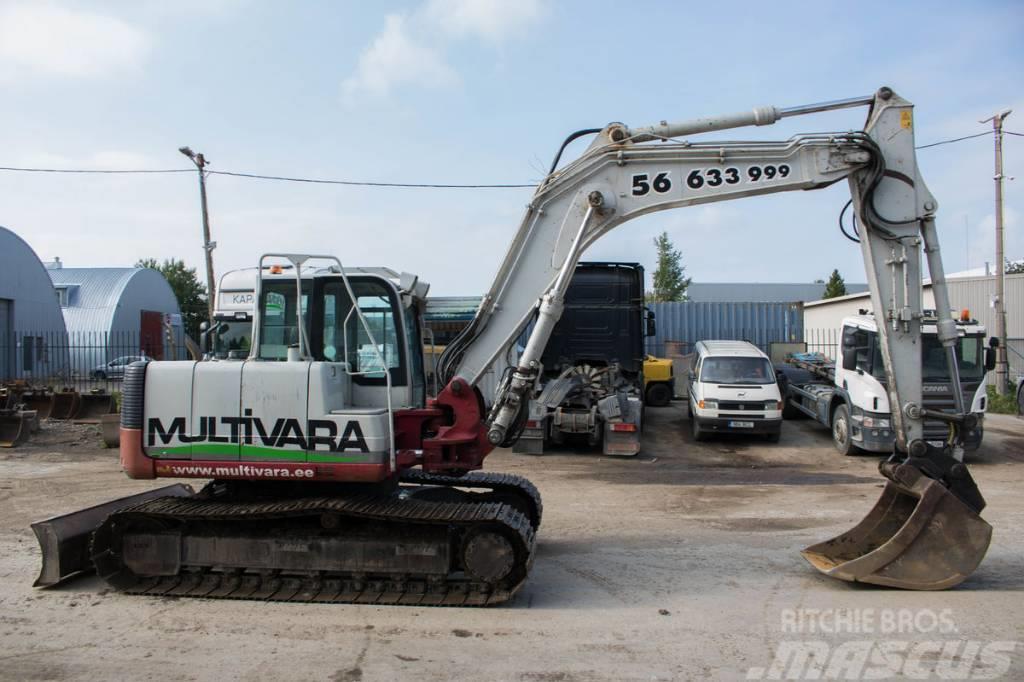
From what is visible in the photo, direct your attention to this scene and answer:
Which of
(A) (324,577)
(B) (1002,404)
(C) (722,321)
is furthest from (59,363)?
(B) (1002,404)

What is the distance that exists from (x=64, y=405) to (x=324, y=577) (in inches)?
558

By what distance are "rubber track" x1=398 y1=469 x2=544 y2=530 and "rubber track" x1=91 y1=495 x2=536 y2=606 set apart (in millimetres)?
1107

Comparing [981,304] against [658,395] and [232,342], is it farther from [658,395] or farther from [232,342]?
[232,342]

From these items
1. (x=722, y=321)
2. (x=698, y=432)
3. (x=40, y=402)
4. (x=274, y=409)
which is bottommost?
(x=698, y=432)

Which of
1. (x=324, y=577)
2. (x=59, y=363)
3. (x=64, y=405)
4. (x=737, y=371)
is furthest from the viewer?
(x=59, y=363)

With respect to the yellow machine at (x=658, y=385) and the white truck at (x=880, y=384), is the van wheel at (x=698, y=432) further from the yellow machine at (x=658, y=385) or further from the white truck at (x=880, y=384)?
the yellow machine at (x=658, y=385)

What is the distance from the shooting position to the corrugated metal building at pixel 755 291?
67238mm

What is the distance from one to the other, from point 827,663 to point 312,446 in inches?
157

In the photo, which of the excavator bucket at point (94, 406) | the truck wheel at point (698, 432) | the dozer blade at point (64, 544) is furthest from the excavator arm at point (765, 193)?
the excavator bucket at point (94, 406)

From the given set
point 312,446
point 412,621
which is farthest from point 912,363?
point 312,446

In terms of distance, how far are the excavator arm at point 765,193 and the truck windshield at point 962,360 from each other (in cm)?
766

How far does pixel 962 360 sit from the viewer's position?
45.2 ft

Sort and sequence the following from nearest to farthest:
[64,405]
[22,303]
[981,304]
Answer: [64,405]
[981,304]
[22,303]

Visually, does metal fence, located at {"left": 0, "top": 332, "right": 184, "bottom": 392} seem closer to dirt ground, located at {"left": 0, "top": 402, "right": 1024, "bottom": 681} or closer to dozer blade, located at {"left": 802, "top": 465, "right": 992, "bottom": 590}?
dirt ground, located at {"left": 0, "top": 402, "right": 1024, "bottom": 681}
